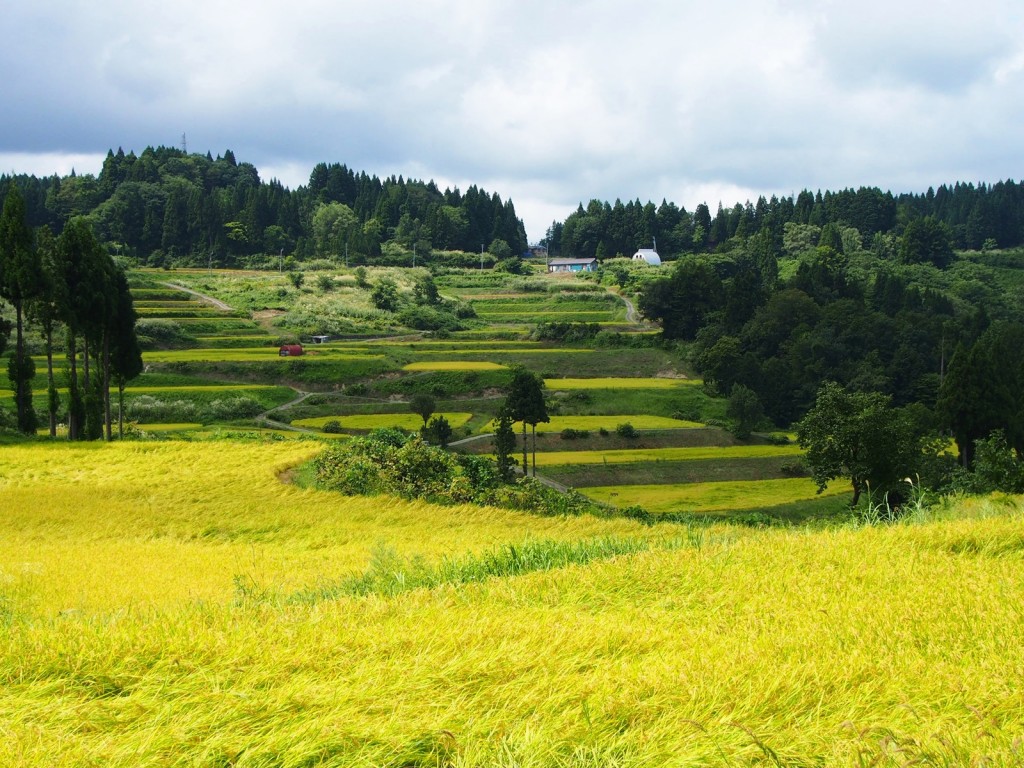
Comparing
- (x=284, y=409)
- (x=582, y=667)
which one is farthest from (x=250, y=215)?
(x=582, y=667)

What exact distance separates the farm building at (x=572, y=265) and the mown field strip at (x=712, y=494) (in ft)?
246

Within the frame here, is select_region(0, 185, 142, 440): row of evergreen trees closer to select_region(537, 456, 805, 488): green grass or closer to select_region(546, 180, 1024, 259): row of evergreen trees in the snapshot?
select_region(537, 456, 805, 488): green grass

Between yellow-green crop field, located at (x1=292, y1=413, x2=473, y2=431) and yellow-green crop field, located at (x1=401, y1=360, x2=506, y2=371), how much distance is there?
293 inches

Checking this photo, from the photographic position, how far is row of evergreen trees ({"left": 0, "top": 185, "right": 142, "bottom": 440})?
25328 millimetres

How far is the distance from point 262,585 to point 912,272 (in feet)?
323

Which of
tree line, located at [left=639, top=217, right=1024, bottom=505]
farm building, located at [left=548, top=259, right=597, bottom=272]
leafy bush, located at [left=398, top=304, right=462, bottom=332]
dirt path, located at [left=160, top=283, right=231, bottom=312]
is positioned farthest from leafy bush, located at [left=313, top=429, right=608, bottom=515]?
farm building, located at [left=548, top=259, right=597, bottom=272]

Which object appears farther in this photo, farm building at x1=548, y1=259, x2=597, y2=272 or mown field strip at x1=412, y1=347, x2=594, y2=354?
farm building at x1=548, y1=259, x2=597, y2=272

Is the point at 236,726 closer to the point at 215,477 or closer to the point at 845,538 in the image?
the point at 845,538

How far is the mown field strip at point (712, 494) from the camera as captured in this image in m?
31.6

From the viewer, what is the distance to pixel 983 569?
5.47m

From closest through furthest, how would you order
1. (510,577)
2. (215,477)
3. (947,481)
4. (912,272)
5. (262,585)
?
(510,577), (262,585), (215,477), (947,481), (912,272)

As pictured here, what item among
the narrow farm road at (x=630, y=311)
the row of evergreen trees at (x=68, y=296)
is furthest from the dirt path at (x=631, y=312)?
the row of evergreen trees at (x=68, y=296)

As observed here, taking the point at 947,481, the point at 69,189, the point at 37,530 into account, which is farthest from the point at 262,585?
the point at 69,189

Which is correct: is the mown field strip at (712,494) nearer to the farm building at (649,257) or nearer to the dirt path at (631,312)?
the dirt path at (631,312)
